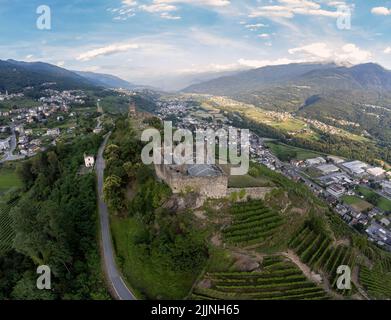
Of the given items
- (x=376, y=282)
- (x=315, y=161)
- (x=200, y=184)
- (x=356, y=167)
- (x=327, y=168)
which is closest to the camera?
(x=200, y=184)

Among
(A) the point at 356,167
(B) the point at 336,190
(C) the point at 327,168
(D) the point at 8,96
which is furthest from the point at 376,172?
(D) the point at 8,96

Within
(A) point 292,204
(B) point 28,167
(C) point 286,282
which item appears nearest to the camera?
(C) point 286,282

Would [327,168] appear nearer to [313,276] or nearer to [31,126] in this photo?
[313,276]

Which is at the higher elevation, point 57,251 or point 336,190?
point 57,251

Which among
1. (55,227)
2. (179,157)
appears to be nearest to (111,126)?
(179,157)

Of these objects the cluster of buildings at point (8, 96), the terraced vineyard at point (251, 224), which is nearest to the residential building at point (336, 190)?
the terraced vineyard at point (251, 224)

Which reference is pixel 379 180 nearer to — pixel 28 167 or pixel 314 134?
pixel 314 134
